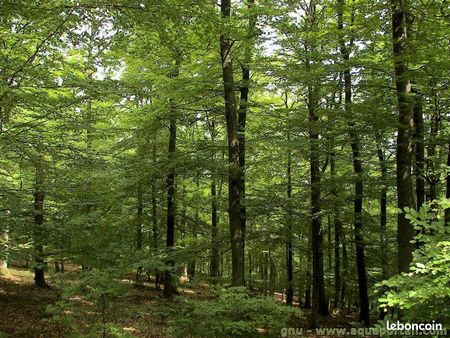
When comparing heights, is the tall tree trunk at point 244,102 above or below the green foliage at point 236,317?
above

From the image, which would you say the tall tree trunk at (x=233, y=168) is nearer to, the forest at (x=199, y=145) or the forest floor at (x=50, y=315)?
the forest at (x=199, y=145)

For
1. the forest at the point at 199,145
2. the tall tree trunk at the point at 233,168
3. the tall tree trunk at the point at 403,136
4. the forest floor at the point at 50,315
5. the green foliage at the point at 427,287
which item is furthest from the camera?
the tall tree trunk at the point at 233,168

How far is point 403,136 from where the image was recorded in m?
7.50

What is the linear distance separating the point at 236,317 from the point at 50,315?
28.6ft

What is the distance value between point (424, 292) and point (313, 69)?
8.61 meters

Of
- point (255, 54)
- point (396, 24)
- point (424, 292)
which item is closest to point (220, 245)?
point (255, 54)

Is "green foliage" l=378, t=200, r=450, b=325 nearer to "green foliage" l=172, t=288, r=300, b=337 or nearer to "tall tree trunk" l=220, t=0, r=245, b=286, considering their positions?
"green foliage" l=172, t=288, r=300, b=337

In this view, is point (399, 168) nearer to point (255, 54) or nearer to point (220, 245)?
point (220, 245)

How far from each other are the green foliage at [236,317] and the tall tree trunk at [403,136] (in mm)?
2443

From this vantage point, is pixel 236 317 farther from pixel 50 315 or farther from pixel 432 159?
pixel 50 315

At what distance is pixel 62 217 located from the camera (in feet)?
38.9

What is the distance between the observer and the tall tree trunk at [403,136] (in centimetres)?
713

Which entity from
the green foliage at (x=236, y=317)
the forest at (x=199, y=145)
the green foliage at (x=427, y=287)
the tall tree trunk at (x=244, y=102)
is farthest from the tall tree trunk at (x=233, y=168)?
the green foliage at (x=427, y=287)

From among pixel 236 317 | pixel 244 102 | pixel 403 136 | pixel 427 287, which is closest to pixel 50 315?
pixel 236 317
